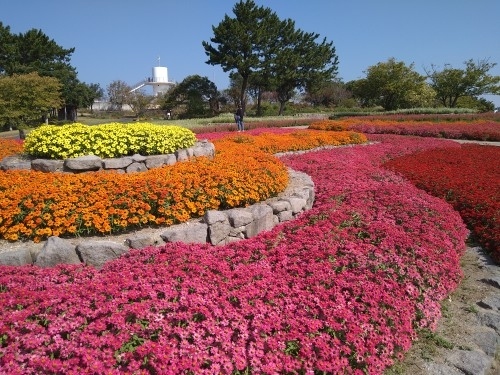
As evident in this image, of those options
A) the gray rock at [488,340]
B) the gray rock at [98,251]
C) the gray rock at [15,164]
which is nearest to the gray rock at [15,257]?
the gray rock at [98,251]

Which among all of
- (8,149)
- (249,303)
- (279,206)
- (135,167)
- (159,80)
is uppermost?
(159,80)

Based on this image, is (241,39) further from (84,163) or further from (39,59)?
(84,163)

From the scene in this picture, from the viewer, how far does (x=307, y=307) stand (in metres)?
3.04

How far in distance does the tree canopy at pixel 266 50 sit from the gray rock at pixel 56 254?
30.8m

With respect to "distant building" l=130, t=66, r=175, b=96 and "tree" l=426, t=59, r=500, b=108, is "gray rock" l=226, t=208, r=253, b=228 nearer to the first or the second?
"tree" l=426, t=59, r=500, b=108

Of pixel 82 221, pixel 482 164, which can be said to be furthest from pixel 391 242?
pixel 482 164

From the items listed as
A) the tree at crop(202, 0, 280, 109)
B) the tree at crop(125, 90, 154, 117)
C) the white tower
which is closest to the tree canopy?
the tree at crop(202, 0, 280, 109)

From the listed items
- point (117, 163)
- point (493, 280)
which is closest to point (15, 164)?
point (117, 163)

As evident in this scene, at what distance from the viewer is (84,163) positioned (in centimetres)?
557

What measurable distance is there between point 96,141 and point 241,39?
2916cm

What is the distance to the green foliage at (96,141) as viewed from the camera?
5711 millimetres

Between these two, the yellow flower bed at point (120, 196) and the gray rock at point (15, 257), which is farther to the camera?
the yellow flower bed at point (120, 196)

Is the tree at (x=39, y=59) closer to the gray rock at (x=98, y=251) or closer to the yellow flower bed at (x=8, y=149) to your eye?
the yellow flower bed at (x=8, y=149)

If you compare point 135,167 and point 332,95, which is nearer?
point 135,167
